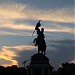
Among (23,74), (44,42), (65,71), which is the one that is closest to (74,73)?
(65,71)

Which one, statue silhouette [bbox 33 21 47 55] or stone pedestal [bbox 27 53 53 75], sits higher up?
statue silhouette [bbox 33 21 47 55]

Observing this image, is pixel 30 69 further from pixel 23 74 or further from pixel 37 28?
pixel 23 74

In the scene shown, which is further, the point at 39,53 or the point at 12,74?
the point at 12,74

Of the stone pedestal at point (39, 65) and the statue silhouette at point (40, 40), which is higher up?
the statue silhouette at point (40, 40)

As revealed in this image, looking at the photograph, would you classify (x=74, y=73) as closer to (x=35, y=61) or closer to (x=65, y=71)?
(x=65, y=71)

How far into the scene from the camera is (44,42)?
53.6 m

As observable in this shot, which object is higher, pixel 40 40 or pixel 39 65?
pixel 40 40

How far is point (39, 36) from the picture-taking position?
53.6 meters

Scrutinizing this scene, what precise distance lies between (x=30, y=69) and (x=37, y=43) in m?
3.41

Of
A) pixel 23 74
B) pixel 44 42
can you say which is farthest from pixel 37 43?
pixel 23 74

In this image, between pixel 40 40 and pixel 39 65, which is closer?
pixel 39 65

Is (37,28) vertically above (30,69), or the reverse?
(37,28)

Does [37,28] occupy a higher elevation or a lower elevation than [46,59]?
higher

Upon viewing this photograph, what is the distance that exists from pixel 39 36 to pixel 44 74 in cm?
480
